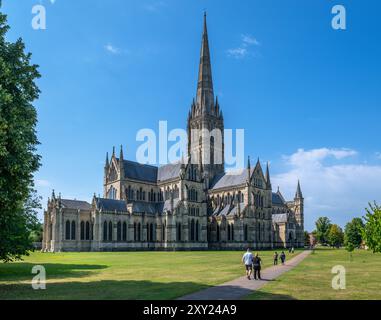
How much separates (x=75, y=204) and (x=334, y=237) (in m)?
90.5

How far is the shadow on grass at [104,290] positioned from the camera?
17438mm

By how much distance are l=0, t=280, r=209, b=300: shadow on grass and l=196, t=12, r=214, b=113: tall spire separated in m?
89.6

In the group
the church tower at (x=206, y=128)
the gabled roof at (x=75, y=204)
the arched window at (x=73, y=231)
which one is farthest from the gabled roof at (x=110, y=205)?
the church tower at (x=206, y=128)

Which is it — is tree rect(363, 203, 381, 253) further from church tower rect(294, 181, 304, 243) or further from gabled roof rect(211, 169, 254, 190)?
church tower rect(294, 181, 304, 243)

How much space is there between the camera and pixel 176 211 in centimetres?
8569

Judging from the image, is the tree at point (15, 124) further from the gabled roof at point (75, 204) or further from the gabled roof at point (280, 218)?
the gabled roof at point (280, 218)

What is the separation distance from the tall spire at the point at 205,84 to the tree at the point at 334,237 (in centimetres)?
6190

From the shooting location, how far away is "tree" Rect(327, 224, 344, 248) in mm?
132000

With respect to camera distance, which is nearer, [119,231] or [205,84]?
[119,231]

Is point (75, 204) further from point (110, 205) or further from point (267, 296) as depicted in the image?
point (267, 296)

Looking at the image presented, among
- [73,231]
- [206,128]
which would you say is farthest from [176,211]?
[206,128]
